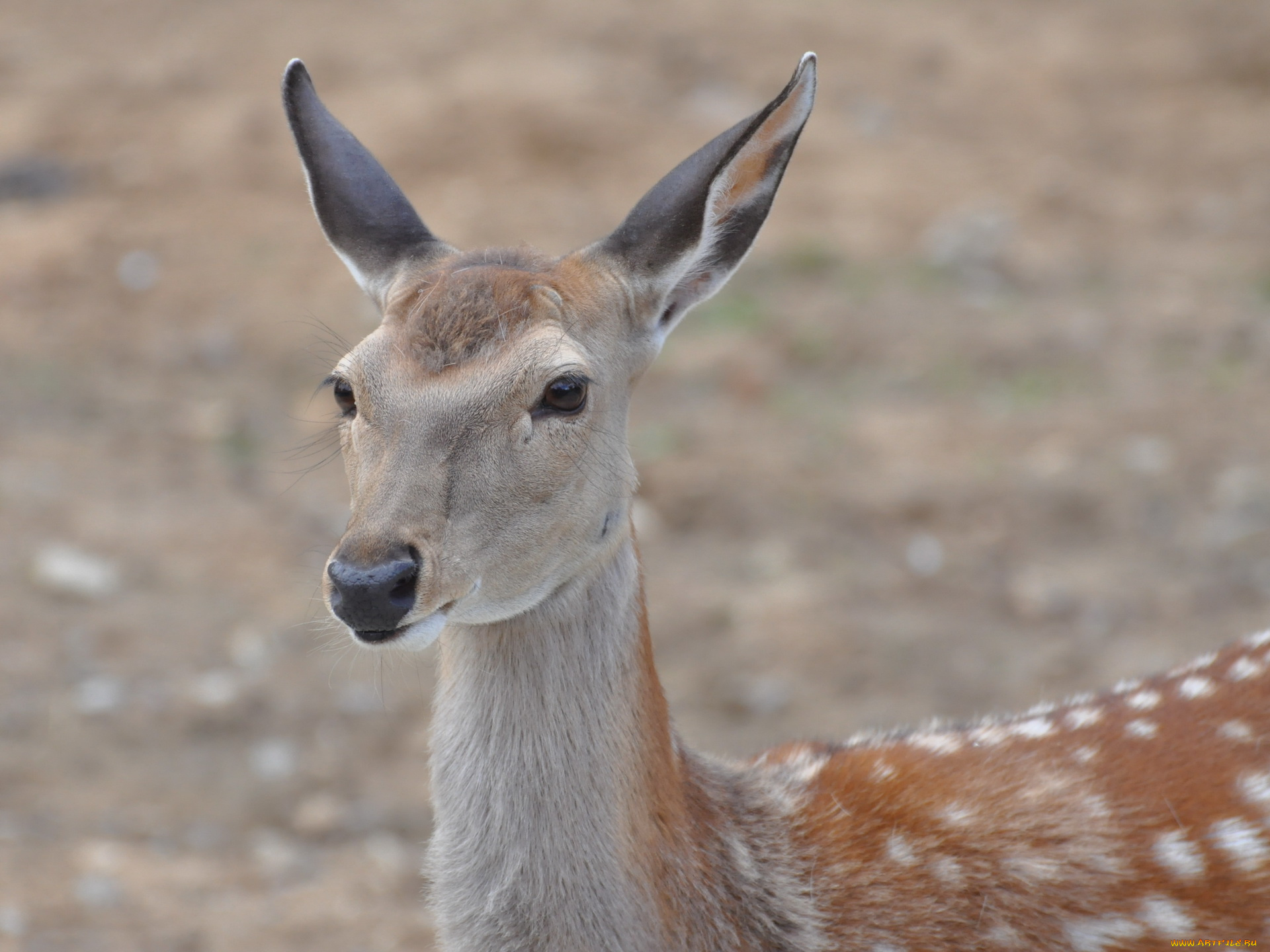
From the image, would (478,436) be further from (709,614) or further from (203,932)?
(709,614)

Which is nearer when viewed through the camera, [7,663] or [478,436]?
[478,436]

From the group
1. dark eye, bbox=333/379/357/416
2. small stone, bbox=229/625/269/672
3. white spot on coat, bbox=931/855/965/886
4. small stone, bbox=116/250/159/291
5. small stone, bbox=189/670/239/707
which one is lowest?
white spot on coat, bbox=931/855/965/886

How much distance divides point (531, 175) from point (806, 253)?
1794 mm

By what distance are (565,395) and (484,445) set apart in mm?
215

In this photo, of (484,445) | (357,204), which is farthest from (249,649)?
(484,445)

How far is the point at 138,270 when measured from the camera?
878 cm

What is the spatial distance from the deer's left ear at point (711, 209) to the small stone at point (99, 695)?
3.09m

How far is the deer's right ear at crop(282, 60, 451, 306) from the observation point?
353 centimetres

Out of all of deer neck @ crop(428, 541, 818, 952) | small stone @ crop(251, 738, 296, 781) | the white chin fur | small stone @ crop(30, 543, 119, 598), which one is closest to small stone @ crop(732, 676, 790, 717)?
small stone @ crop(251, 738, 296, 781)

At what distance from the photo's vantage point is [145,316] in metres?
8.43

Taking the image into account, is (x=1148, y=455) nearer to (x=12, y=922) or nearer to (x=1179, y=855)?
(x=1179, y=855)

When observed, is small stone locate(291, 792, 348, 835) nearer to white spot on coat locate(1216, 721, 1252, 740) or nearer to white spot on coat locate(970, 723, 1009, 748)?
white spot on coat locate(970, 723, 1009, 748)

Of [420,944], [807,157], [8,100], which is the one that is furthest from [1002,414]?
[8,100]

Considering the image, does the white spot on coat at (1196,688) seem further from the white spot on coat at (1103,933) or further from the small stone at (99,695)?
the small stone at (99,695)
